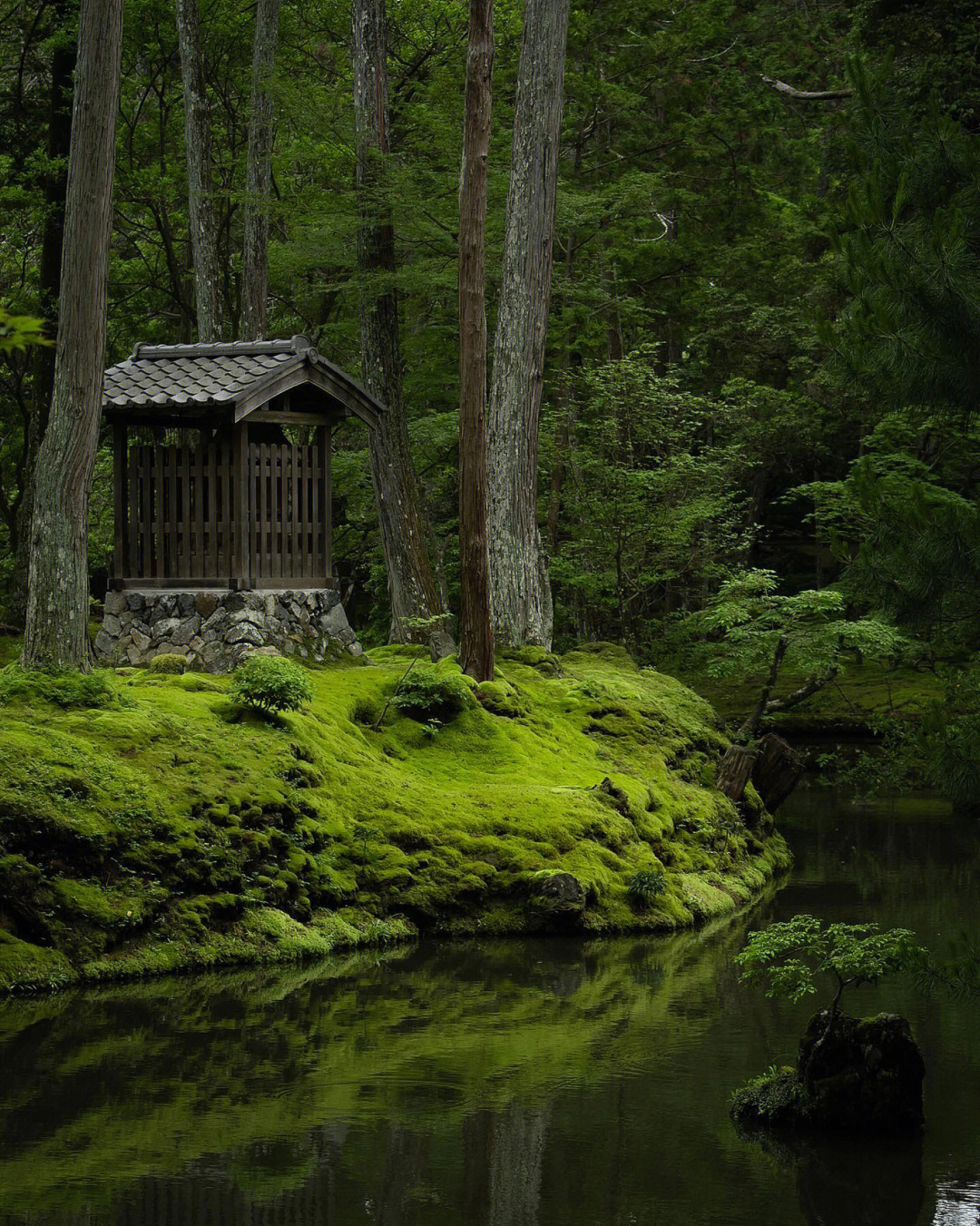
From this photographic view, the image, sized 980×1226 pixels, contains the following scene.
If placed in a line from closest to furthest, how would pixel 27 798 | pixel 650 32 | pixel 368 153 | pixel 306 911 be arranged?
pixel 27 798
pixel 306 911
pixel 368 153
pixel 650 32

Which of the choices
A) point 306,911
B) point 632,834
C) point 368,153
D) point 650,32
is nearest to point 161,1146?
point 306,911

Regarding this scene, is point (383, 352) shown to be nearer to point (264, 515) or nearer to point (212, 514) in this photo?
point (264, 515)

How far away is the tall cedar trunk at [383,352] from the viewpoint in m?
18.8

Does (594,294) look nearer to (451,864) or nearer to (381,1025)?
(451,864)

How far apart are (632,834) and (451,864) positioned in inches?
83.7

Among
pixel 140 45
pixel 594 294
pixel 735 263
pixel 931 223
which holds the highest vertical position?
pixel 140 45

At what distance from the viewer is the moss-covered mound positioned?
9477mm

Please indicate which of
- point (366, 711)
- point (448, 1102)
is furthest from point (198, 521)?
point (448, 1102)

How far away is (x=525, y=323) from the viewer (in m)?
17.0

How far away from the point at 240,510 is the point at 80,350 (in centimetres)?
313

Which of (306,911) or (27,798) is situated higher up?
(27,798)

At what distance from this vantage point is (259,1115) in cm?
675

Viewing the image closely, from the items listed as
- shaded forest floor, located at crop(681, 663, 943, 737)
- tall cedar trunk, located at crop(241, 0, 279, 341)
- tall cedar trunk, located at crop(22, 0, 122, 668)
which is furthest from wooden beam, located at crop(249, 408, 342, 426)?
shaded forest floor, located at crop(681, 663, 943, 737)

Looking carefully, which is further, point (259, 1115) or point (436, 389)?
point (436, 389)
